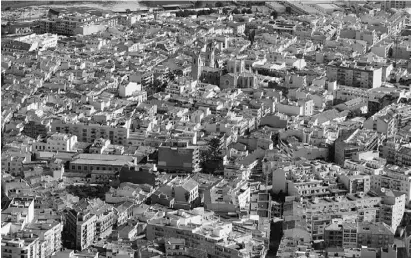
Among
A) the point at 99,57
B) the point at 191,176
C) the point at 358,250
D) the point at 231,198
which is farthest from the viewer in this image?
the point at 99,57

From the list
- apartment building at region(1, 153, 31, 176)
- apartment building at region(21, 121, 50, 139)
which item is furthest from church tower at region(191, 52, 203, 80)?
apartment building at region(1, 153, 31, 176)

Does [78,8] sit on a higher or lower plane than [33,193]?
higher

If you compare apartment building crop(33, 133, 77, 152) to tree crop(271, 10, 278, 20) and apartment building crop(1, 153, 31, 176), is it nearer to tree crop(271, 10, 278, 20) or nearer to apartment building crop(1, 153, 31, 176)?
apartment building crop(1, 153, 31, 176)

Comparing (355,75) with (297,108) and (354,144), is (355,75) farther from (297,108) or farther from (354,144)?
(354,144)

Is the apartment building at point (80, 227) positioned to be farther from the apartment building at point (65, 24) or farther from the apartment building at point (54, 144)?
the apartment building at point (65, 24)

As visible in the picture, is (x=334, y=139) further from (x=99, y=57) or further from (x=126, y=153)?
(x=99, y=57)

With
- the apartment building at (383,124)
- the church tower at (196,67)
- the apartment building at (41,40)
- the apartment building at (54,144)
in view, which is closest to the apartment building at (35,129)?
the apartment building at (54,144)

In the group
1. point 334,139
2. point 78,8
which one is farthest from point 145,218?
point 78,8
